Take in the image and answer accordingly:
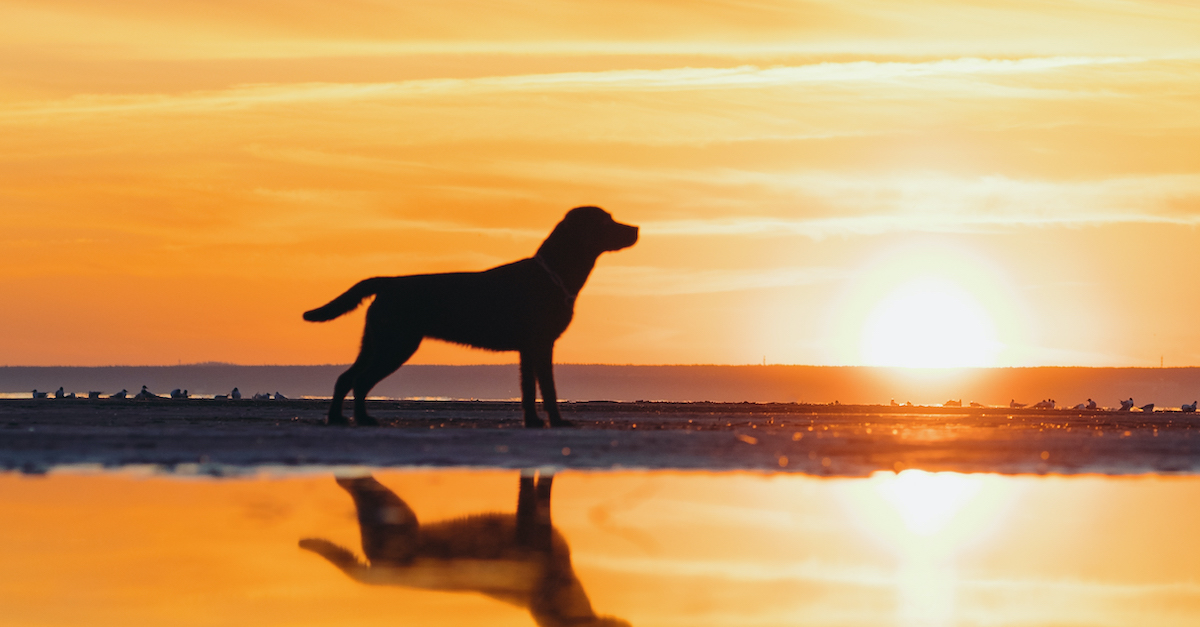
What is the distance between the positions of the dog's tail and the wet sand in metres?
1.51

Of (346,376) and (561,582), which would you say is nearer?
(561,582)

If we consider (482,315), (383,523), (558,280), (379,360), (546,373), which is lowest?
(383,523)

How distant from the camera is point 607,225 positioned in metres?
18.2

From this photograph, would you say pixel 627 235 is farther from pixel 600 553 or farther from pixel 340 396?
pixel 600 553

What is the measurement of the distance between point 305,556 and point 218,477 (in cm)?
375

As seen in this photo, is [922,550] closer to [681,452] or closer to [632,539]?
[632,539]

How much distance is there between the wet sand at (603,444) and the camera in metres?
12.4

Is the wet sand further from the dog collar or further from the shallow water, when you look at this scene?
the dog collar

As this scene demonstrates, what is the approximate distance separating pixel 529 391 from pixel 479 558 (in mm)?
9547

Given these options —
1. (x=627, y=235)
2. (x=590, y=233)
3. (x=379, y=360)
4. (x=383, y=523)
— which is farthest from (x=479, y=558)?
(x=627, y=235)

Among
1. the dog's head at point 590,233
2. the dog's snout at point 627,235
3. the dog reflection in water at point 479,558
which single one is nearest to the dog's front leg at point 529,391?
the dog's head at point 590,233

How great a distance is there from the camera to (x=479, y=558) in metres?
7.64

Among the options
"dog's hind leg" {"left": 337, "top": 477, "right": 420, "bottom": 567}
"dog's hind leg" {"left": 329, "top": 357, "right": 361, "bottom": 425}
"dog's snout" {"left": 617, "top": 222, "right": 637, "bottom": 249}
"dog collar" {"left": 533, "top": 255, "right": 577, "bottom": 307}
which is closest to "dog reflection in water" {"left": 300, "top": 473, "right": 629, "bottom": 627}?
"dog's hind leg" {"left": 337, "top": 477, "right": 420, "bottom": 567}

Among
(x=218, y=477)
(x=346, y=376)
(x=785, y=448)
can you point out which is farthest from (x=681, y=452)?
(x=346, y=376)
